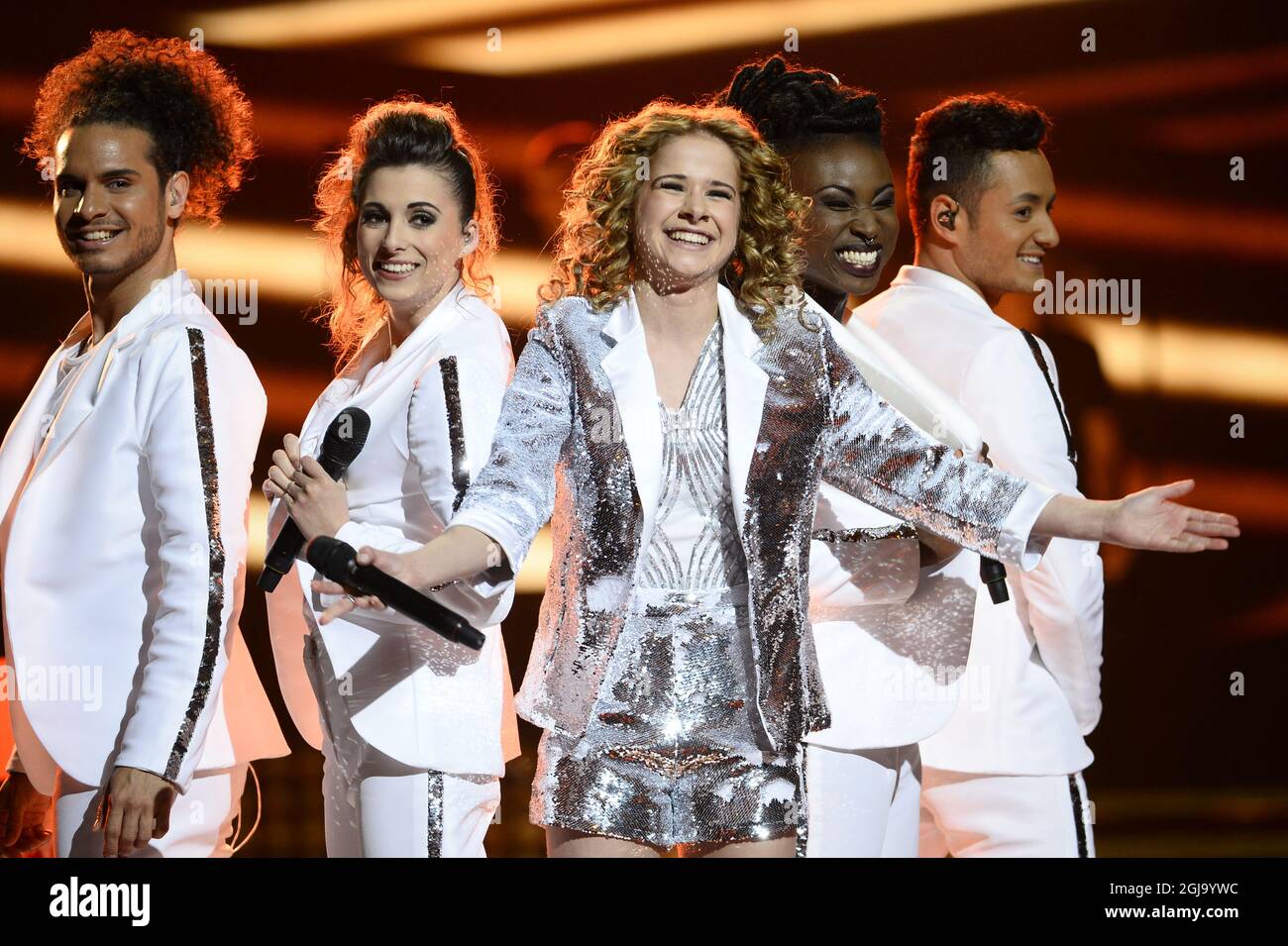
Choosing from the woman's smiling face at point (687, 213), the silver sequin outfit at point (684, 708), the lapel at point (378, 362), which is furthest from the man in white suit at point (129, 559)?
the woman's smiling face at point (687, 213)

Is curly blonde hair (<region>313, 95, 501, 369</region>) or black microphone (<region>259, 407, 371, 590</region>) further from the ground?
curly blonde hair (<region>313, 95, 501, 369</region>)

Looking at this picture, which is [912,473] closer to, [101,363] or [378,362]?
[378,362]

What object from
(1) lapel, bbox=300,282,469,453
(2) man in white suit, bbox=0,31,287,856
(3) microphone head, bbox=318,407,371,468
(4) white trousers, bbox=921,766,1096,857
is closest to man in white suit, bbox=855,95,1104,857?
(4) white trousers, bbox=921,766,1096,857

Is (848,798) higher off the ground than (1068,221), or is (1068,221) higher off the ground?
(1068,221)

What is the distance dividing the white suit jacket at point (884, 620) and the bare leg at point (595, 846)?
1.69 ft

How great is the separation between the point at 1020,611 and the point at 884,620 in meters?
0.44

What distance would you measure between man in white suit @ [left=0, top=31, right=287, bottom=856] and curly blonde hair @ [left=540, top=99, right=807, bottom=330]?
2.09 feet

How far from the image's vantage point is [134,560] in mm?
2557

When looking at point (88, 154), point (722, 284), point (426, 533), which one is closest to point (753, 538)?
point (722, 284)

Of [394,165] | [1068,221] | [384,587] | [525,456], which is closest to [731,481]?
[525,456]

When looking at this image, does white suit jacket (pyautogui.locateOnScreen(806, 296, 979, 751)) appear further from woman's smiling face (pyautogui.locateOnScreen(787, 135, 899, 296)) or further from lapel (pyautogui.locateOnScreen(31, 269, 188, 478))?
lapel (pyautogui.locateOnScreen(31, 269, 188, 478))

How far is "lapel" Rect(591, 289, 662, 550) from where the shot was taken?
219cm
